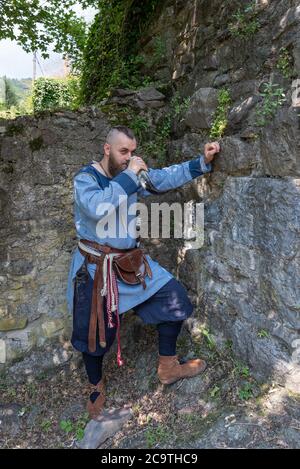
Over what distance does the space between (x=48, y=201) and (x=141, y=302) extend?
1.17 m

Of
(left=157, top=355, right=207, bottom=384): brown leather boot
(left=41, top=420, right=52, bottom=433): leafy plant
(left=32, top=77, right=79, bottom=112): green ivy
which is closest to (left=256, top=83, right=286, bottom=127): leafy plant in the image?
(left=157, top=355, right=207, bottom=384): brown leather boot

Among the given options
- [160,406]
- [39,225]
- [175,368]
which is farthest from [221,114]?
[160,406]

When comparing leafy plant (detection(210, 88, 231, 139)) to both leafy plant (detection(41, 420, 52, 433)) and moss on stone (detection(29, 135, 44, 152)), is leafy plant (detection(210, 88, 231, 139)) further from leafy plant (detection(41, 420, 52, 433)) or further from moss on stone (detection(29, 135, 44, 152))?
leafy plant (detection(41, 420, 52, 433))

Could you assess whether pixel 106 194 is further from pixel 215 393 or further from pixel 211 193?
pixel 215 393

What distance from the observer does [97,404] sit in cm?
285

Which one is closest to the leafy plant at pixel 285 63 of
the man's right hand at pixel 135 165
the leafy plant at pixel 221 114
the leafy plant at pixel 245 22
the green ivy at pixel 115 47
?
the leafy plant at pixel 245 22

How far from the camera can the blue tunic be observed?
242 centimetres

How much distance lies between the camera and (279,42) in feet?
7.54

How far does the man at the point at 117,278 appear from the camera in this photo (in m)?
2.61

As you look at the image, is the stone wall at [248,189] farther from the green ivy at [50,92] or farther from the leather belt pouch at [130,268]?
the green ivy at [50,92]

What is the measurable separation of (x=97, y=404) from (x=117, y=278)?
0.95 metres

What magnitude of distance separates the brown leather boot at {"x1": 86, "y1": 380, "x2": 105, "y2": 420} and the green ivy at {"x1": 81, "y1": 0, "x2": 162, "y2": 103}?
2.52 meters

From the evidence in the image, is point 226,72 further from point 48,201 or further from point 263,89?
point 48,201

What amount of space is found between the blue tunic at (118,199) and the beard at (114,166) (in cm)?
7
